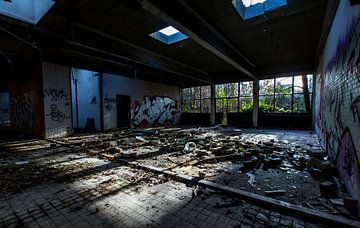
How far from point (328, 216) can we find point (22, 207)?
3975 millimetres

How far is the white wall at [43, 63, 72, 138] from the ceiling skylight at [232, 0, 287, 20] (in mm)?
8406

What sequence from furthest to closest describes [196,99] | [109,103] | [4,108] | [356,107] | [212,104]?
[196,99] → [4,108] → [212,104] → [109,103] → [356,107]

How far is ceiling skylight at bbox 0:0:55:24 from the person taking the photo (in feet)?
15.2

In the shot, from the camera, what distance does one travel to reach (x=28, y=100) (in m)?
8.66

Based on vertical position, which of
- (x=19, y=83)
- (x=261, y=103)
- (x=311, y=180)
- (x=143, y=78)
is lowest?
(x=311, y=180)

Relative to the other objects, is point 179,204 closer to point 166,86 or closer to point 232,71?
point 232,71

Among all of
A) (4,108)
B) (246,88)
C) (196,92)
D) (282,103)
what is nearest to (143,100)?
(196,92)

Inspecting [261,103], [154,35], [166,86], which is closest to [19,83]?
[154,35]

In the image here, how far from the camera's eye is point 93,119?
1081cm

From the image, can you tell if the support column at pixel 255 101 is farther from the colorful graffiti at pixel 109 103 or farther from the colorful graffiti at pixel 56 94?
the colorful graffiti at pixel 56 94

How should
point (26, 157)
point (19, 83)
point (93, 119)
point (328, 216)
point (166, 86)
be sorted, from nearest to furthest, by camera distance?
point (328, 216)
point (26, 157)
point (19, 83)
point (93, 119)
point (166, 86)

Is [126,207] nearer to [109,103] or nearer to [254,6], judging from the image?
[254,6]

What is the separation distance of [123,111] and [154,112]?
2.55 m

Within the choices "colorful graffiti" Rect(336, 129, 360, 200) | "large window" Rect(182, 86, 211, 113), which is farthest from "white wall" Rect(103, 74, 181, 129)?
"colorful graffiti" Rect(336, 129, 360, 200)
